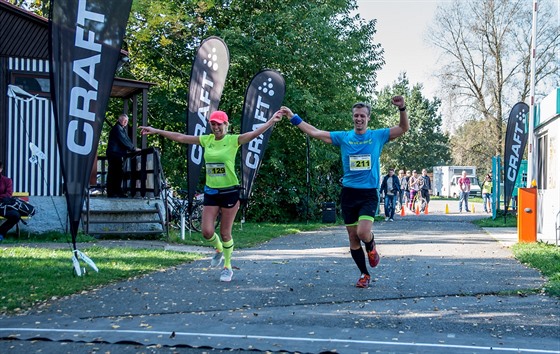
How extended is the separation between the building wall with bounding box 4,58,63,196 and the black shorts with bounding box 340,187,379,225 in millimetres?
9832

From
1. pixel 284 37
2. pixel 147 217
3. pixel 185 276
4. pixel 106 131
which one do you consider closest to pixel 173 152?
pixel 106 131

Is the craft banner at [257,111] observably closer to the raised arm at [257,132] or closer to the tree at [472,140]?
the raised arm at [257,132]

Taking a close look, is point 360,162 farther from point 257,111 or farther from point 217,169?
point 257,111

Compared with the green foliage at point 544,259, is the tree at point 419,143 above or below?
above

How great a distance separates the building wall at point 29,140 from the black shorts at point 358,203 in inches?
387

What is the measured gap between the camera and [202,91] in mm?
15219

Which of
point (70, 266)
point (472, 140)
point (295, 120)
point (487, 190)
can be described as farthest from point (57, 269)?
point (472, 140)

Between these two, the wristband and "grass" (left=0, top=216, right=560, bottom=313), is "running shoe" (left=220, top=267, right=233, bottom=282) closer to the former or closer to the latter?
"grass" (left=0, top=216, right=560, bottom=313)

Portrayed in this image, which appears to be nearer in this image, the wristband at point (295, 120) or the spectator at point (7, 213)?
the wristband at point (295, 120)

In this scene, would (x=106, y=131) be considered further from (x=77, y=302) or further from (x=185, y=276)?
(x=77, y=302)

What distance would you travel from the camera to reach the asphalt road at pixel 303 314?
219 inches

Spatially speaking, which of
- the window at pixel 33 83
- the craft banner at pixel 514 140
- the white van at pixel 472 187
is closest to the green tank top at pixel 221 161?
the window at pixel 33 83

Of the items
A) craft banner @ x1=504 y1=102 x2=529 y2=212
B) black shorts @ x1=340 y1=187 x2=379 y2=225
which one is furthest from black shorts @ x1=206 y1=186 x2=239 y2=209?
craft banner @ x1=504 y1=102 x2=529 y2=212

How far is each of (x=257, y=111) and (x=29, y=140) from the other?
5239 mm
